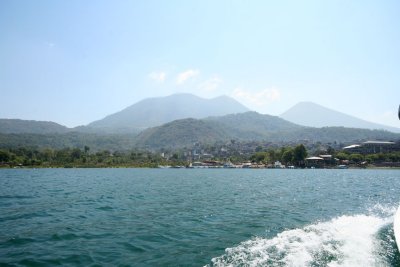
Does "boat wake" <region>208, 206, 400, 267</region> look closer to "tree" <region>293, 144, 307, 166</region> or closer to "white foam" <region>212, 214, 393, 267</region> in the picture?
"white foam" <region>212, 214, 393, 267</region>

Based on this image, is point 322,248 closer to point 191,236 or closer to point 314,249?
point 314,249

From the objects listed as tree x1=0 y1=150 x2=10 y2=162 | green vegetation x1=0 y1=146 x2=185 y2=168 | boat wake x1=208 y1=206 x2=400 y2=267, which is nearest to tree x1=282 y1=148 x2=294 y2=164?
green vegetation x1=0 y1=146 x2=185 y2=168

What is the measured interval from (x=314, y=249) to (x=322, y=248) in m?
0.38

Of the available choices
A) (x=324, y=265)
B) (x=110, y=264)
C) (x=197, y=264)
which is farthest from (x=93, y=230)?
(x=324, y=265)

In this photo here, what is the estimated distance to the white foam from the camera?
11.6 metres

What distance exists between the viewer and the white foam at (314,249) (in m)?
11.6

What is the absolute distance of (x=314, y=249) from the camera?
1331 centimetres

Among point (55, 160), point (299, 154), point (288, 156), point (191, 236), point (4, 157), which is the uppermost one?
point (299, 154)

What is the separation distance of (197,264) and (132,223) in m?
8.19

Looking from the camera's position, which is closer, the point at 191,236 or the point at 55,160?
the point at 191,236

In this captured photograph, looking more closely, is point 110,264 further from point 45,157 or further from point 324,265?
point 45,157

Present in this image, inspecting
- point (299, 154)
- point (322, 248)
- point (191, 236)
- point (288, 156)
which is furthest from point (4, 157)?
point (322, 248)

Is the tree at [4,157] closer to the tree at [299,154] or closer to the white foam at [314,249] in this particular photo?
the tree at [299,154]

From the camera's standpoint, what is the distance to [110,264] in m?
11.0
